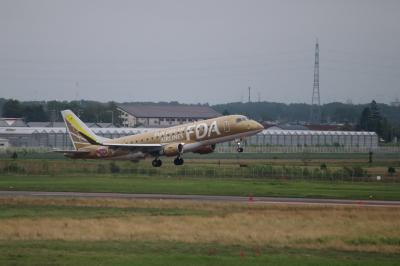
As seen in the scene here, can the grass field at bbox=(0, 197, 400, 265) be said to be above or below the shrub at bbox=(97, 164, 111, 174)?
below

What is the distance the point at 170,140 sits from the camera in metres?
76.0

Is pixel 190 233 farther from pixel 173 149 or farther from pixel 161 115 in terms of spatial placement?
pixel 161 115

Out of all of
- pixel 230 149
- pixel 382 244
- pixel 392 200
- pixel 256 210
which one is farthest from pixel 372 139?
pixel 382 244

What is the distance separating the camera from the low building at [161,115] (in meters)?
160

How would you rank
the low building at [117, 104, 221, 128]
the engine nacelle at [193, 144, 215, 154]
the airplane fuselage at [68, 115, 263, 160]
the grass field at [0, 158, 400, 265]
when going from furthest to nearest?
the low building at [117, 104, 221, 128] → the engine nacelle at [193, 144, 215, 154] → the airplane fuselage at [68, 115, 263, 160] → the grass field at [0, 158, 400, 265]

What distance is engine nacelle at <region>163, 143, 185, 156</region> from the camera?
74.2 metres

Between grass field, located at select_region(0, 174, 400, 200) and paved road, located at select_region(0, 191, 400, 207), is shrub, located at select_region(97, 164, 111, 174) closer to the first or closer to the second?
grass field, located at select_region(0, 174, 400, 200)

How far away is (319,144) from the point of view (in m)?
150

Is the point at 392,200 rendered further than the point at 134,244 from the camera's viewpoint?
Yes

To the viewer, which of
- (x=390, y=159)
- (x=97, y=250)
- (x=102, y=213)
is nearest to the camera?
(x=97, y=250)

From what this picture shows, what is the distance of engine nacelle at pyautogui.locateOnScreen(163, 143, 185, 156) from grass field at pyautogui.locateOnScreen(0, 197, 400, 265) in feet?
71.3

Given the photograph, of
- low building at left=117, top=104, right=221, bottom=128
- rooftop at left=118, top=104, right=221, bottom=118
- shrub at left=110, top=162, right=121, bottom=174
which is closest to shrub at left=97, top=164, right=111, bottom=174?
shrub at left=110, top=162, right=121, bottom=174

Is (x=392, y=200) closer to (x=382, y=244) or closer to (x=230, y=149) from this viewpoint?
(x=382, y=244)

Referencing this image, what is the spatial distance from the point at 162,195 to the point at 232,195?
500cm
